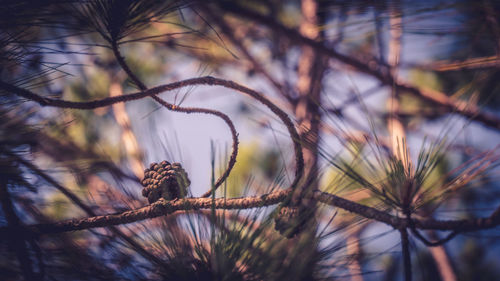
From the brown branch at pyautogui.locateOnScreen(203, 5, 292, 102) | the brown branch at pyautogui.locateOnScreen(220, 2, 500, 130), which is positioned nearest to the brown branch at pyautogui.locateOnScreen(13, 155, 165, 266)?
the brown branch at pyautogui.locateOnScreen(220, 2, 500, 130)

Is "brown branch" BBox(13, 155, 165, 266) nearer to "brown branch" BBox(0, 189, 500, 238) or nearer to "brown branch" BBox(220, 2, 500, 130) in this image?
"brown branch" BBox(0, 189, 500, 238)

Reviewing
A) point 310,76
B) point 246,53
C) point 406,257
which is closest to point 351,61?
point 310,76

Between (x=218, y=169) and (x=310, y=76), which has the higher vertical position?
(x=310, y=76)

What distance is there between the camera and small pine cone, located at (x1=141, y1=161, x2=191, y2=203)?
54cm

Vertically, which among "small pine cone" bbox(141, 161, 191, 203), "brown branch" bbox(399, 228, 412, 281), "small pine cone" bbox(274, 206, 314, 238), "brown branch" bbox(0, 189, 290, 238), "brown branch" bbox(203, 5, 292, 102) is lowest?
"brown branch" bbox(399, 228, 412, 281)

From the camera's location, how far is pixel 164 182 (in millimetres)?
540

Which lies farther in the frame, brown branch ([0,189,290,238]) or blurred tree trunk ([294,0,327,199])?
blurred tree trunk ([294,0,327,199])

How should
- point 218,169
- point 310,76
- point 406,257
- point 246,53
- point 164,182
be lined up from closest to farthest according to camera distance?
point 406,257, point 164,182, point 218,169, point 310,76, point 246,53

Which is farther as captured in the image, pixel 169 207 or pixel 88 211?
pixel 88 211

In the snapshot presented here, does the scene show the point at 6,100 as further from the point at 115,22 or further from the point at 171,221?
the point at 171,221

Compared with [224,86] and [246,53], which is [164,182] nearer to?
[224,86]

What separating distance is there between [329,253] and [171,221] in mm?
251

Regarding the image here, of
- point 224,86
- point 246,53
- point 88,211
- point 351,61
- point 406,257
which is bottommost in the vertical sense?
point 406,257

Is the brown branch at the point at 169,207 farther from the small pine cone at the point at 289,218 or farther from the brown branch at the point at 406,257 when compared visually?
the brown branch at the point at 406,257
